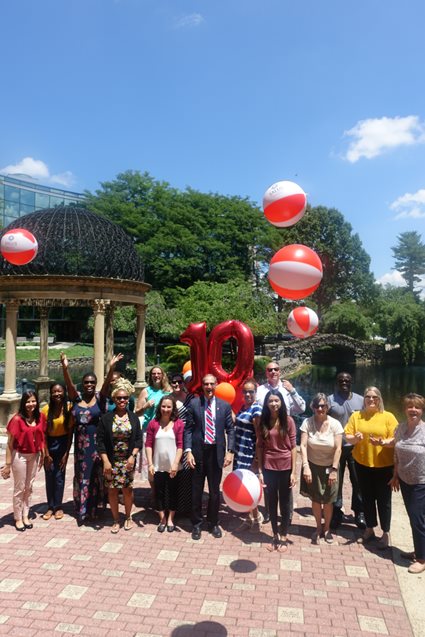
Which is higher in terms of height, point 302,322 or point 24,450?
point 302,322

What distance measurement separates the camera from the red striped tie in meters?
5.67

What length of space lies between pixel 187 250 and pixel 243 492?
29.7 meters

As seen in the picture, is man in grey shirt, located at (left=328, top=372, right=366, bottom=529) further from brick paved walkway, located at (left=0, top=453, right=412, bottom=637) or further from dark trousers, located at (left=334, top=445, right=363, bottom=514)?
brick paved walkway, located at (left=0, top=453, right=412, bottom=637)

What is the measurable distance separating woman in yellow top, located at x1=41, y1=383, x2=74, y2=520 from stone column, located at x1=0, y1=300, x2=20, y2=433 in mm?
6322

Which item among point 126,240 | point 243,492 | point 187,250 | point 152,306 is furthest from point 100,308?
point 187,250

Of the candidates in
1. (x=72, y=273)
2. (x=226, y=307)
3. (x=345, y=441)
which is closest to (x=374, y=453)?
(x=345, y=441)

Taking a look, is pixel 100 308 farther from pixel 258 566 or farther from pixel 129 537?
pixel 258 566

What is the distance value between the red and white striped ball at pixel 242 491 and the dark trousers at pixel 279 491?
68 centimetres

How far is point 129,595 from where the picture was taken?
4309 millimetres

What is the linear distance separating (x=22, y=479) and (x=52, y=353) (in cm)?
3432

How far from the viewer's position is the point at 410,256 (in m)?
76.8

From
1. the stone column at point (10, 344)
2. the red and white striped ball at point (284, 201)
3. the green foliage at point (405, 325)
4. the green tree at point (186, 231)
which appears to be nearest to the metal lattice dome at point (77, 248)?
the stone column at point (10, 344)

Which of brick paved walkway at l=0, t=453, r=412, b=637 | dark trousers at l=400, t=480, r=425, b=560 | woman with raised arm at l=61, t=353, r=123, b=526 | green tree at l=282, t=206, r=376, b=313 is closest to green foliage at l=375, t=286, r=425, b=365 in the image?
green tree at l=282, t=206, r=376, b=313

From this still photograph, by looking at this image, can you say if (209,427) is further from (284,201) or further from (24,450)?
(284,201)
